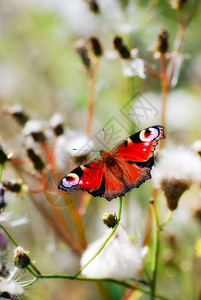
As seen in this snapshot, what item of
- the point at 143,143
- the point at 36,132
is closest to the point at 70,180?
the point at 143,143

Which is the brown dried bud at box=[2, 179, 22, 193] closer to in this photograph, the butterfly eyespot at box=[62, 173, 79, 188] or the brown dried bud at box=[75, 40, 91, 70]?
the butterfly eyespot at box=[62, 173, 79, 188]

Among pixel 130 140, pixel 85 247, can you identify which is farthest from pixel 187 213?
pixel 130 140

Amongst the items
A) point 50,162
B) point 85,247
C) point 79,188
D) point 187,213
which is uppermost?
point 79,188

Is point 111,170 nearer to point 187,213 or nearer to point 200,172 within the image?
point 200,172

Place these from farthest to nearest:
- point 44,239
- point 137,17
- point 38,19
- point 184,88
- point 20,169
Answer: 1. point 38,19
2. point 184,88
3. point 44,239
4. point 137,17
5. point 20,169

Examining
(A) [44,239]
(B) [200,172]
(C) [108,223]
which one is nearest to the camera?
(C) [108,223]

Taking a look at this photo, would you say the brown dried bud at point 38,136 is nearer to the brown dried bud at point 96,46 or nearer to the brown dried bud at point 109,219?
the brown dried bud at point 96,46

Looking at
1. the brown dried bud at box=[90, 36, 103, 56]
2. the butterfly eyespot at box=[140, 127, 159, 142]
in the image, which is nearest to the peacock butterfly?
the butterfly eyespot at box=[140, 127, 159, 142]
